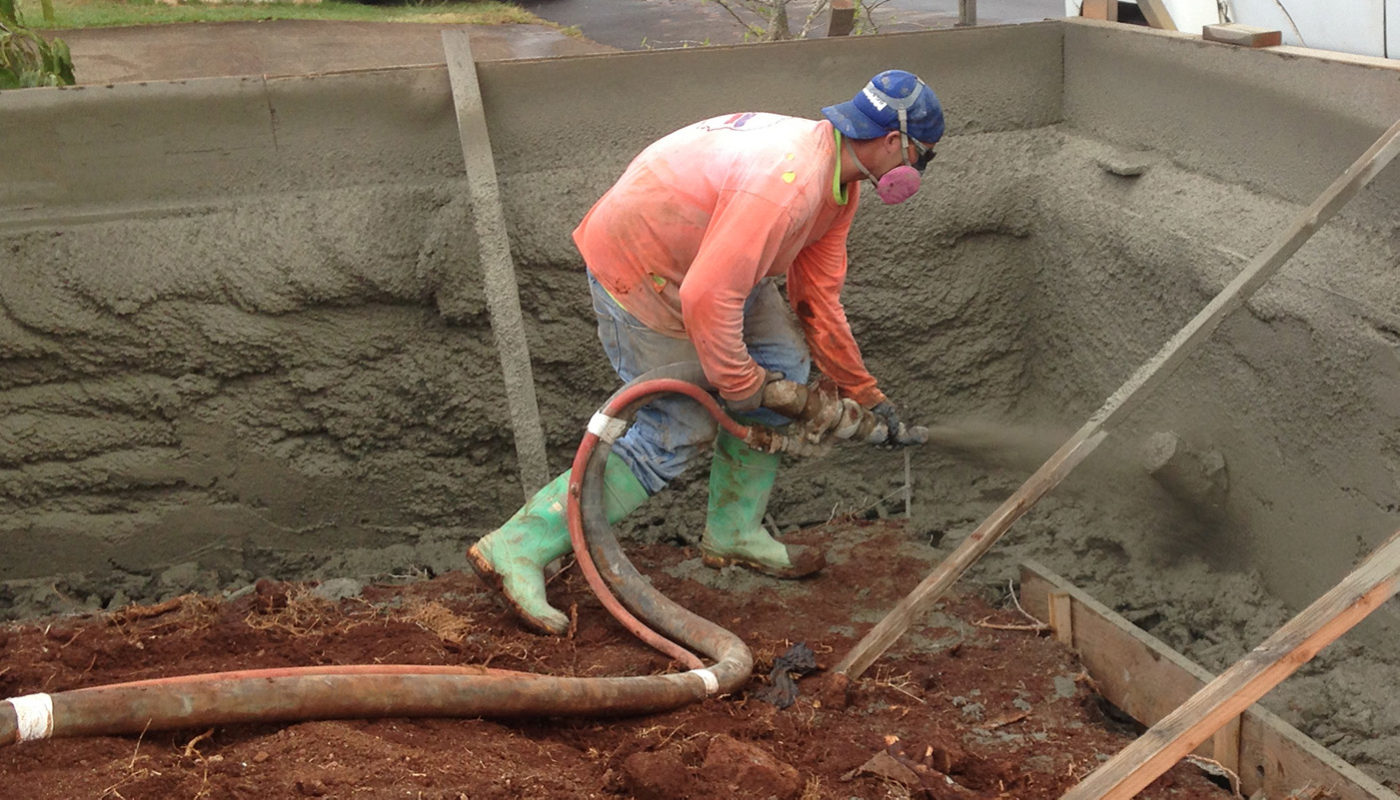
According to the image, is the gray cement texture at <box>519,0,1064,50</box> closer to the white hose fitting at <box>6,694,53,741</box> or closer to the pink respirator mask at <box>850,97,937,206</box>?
the pink respirator mask at <box>850,97,937,206</box>

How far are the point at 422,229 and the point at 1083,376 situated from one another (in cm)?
249

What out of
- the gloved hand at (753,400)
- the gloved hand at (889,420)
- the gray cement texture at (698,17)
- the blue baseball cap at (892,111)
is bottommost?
the gloved hand at (889,420)

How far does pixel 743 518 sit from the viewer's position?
4.14m

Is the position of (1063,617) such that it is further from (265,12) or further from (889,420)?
(265,12)

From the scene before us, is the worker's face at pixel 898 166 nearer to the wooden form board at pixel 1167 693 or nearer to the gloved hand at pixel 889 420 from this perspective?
the gloved hand at pixel 889 420

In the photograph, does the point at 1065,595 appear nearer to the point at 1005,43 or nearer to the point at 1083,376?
the point at 1083,376

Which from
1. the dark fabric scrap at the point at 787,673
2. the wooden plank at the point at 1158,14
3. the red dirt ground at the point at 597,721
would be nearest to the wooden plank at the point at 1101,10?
the wooden plank at the point at 1158,14

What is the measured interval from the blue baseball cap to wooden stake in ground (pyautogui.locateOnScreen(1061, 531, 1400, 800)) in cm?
154

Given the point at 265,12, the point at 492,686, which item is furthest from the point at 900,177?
the point at 265,12

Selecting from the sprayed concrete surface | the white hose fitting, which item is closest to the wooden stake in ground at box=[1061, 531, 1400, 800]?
the sprayed concrete surface

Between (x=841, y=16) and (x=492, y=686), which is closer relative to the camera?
(x=492, y=686)

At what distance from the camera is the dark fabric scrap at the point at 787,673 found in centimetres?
334

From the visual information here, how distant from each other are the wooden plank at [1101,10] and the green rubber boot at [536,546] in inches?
113

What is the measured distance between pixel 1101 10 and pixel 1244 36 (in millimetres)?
1153
